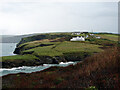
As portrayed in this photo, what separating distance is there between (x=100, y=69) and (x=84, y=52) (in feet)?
326

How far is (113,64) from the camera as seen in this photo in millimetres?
15438

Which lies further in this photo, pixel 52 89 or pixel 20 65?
pixel 20 65

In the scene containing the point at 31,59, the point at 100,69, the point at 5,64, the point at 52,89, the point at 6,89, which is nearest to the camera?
the point at 52,89

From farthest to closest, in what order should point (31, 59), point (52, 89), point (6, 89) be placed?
point (31, 59)
point (6, 89)
point (52, 89)

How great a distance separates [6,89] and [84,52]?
10436cm

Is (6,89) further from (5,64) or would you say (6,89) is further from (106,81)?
(5,64)

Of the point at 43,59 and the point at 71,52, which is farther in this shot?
the point at 71,52

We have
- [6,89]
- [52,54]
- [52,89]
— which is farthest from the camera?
[52,54]

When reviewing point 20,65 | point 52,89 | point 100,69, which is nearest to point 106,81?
point 100,69

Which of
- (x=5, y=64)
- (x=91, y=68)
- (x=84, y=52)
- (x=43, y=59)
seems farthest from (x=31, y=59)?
(x=91, y=68)

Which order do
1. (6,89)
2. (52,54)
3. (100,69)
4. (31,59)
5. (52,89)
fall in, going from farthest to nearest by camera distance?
(52,54) < (31,59) < (100,69) < (6,89) < (52,89)

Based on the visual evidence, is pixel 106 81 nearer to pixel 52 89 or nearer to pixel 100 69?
pixel 100 69

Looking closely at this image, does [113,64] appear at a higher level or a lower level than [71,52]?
higher

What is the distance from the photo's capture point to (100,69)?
14.8 m
